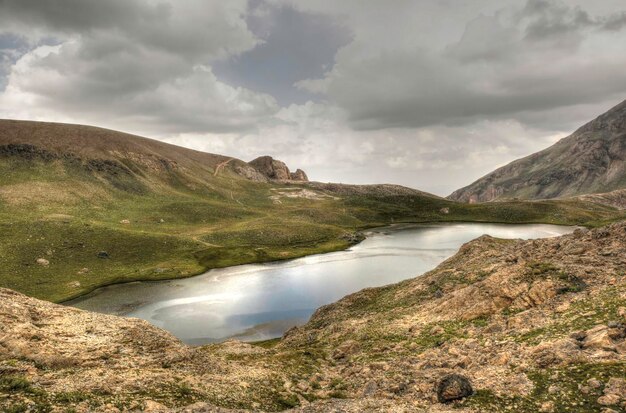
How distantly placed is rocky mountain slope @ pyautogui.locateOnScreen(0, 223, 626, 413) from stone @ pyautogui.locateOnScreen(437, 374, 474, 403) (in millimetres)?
69

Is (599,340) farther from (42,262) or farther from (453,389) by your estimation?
(42,262)

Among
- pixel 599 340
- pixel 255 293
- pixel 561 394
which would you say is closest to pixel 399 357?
pixel 561 394

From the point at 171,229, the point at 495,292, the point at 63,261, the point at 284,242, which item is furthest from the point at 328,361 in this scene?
the point at 171,229

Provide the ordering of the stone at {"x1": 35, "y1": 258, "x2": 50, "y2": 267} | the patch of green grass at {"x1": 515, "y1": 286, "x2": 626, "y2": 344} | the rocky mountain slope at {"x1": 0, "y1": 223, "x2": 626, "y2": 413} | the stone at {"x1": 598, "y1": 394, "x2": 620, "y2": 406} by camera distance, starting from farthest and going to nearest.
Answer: the stone at {"x1": 35, "y1": 258, "x2": 50, "y2": 267}, the patch of green grass at {"x1": 515, "y1": 286, "x2": 626, "y2": 344}, the rocky mountain slope at {"x1": 0, "y1": 223, "x2": 626, "y2": 413}, the stone at {"x1": 598, "y1": 394, "x2": 620, "y2": 406}

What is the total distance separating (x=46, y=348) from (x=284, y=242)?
137 m

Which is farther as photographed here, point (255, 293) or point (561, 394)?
point (255, 293)

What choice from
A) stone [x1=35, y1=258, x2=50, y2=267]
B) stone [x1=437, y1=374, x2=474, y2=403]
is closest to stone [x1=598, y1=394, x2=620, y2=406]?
stone [x1=437, y1=374, x2=474, y2=403]

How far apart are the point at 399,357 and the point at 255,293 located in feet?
223

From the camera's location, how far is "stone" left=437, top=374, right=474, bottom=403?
22266 millimetres

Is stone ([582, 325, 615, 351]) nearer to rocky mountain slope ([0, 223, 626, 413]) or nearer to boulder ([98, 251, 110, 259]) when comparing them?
rocky mountain slope ([0, 223, 626, 413])

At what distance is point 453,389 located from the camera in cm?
2239

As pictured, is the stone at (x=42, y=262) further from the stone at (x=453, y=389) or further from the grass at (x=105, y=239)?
the stone at (x=453, y=389)

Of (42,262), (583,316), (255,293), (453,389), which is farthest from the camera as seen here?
(42,262)

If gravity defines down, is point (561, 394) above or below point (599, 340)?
below
